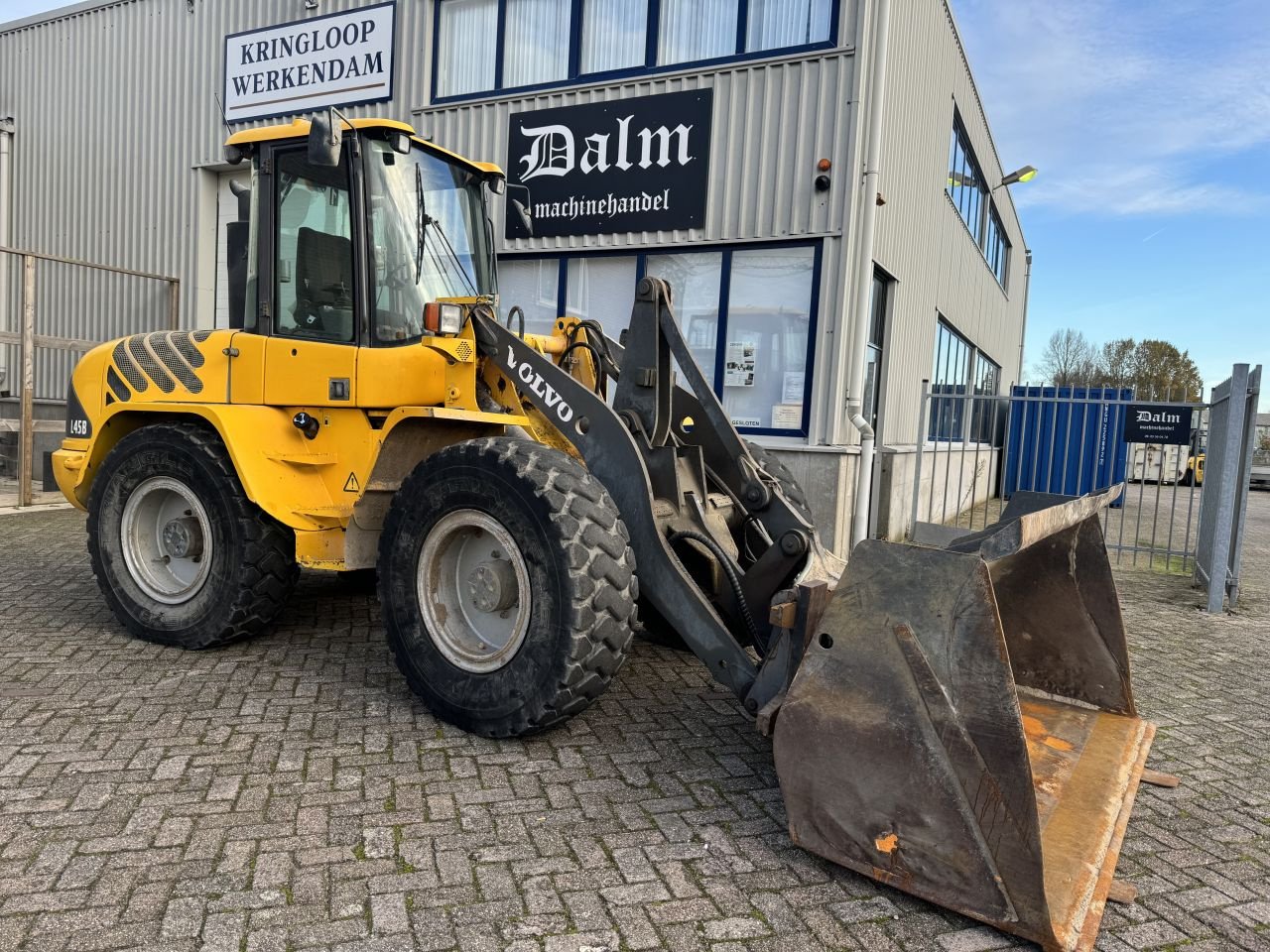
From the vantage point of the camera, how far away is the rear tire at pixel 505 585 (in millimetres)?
3520

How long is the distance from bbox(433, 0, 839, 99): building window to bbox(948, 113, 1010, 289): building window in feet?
19.7

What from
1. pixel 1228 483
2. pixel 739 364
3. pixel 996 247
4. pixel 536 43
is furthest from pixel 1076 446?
pixel 536 43

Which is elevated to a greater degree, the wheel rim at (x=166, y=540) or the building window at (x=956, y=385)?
the building window at (x=956, y=385)

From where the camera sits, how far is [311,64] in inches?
454

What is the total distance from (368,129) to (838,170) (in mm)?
5488

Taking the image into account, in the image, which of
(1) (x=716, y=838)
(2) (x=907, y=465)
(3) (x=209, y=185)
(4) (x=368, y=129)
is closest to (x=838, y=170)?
(2) (x=907, y=465)

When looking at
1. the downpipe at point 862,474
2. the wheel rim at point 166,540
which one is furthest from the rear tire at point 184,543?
the downpipe at point 862,474

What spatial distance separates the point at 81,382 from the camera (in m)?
5.57

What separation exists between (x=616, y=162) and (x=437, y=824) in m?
8.09

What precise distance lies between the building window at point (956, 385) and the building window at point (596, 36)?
5.16 metres

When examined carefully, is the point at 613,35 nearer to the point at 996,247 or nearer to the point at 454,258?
the point at 454,258

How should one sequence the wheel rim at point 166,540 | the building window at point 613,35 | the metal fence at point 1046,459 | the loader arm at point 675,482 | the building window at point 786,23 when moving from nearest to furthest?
the loader arm at point 675,482
the wheel rim at point 166,540
the building window at point 786,23
the building window at point 613,35
the metal fence at point 1046,459

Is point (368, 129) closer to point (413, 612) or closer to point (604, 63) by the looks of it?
point (413, 612)

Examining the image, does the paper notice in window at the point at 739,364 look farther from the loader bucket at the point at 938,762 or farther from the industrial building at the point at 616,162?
the loader bucket at the point at 938,762
